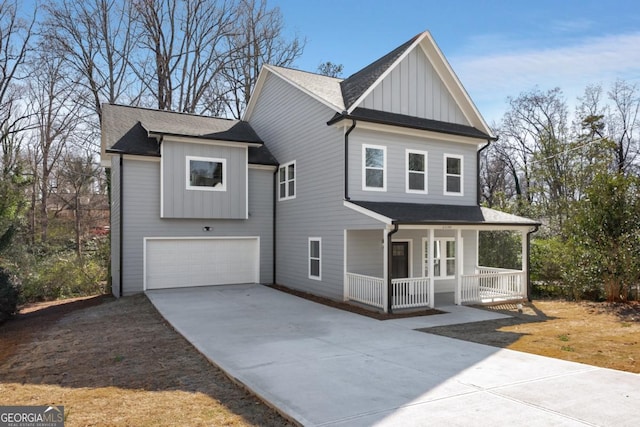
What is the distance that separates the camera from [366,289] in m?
12.1

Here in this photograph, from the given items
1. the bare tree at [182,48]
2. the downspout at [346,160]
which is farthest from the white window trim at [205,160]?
the bare tree at [182,48]

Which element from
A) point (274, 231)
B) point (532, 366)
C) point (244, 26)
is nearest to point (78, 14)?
point (244, 26)

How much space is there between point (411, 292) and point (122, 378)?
7.84m

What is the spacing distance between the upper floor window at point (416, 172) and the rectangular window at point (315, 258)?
136 inches

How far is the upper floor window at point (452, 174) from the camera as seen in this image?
14.7m

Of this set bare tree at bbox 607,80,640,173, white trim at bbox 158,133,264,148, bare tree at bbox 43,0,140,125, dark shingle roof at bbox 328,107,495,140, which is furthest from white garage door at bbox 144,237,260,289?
bare tree at bbox 607,80,640,173

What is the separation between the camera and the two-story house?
1290 cm

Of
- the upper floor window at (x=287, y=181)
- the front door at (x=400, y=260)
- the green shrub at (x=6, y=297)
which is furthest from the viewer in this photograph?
the upper floor window at (x=287, y=181)

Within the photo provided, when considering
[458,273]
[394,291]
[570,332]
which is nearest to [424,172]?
[458,273]

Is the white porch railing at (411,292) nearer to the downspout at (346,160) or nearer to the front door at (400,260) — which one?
the front door at (400,260)

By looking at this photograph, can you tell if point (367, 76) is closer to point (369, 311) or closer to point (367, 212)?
point (367, 212)

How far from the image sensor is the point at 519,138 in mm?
33844

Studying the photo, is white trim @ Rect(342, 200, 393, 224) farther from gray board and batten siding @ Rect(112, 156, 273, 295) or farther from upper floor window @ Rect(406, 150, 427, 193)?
gray board and batten siding @ Rect(112, 156, 273, 295)

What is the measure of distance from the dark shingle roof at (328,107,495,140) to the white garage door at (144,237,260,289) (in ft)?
21.8
